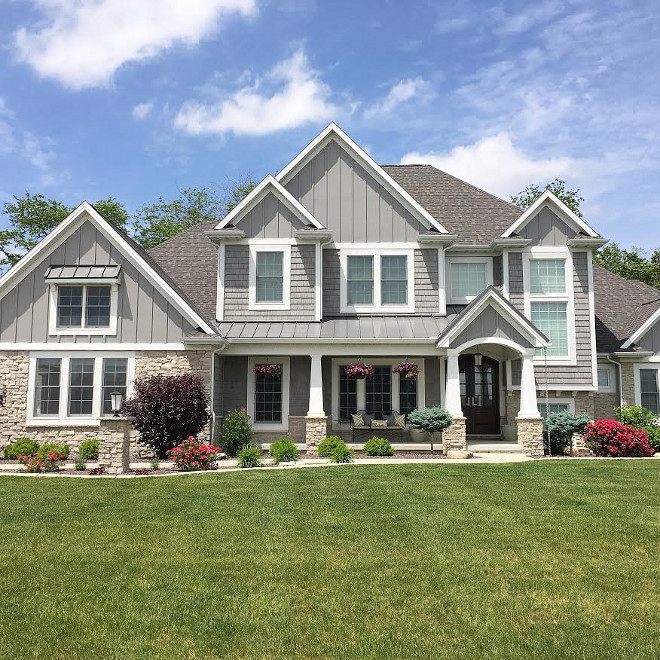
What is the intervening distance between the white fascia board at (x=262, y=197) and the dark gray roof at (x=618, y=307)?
9557 mm

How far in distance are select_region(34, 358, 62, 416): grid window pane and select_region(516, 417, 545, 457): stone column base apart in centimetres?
1238

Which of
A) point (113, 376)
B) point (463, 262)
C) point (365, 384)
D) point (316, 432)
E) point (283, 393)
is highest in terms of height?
point (463, 262)

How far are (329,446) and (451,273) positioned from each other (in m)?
7.50

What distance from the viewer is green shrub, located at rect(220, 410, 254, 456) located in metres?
17.0

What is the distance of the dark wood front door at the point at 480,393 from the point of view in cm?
1998

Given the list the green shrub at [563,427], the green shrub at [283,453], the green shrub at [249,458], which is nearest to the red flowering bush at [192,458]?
the green shrub at [249,458]

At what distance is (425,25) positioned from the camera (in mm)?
13273

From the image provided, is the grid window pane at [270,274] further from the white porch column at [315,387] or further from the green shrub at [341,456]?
the green shrub at [341,456]

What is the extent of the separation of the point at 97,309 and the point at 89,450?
3.93 m

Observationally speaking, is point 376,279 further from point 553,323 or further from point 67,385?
point 67,385

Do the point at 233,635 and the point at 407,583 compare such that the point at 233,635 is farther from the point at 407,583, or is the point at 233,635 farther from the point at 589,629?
the point at 589,629

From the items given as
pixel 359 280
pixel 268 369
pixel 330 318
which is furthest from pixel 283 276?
pixel 268 369

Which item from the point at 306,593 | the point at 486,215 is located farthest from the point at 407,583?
the point at 486,215

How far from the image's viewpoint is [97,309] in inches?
711
